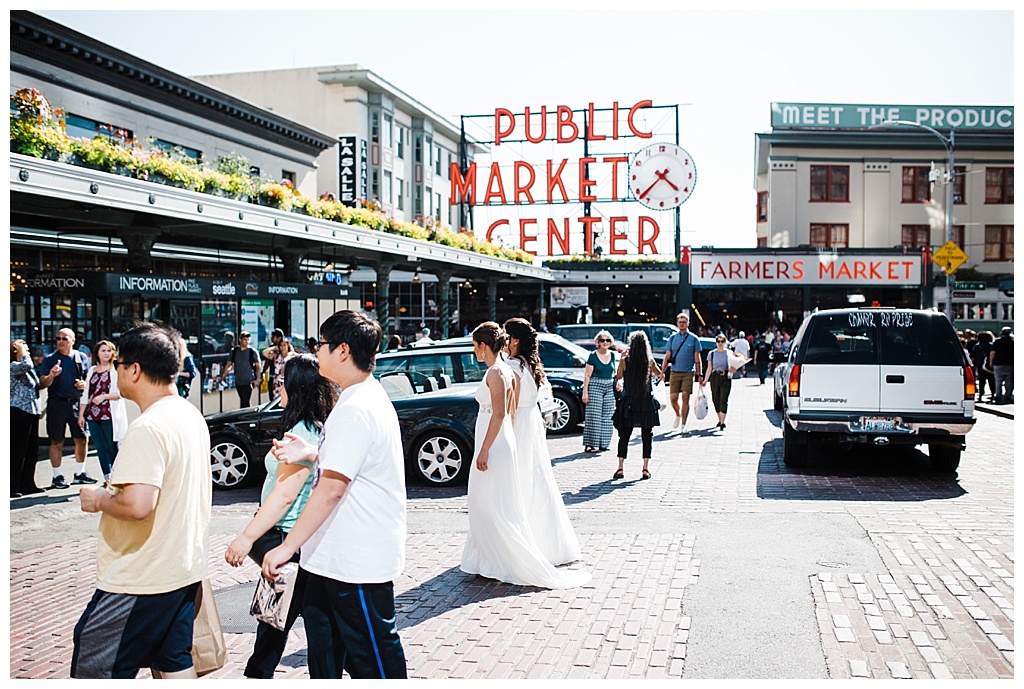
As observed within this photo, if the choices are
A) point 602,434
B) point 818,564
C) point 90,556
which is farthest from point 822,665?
point 602,434

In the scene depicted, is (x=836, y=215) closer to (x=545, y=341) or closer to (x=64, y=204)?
(x=545, y=341)

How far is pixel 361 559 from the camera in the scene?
12.1 feet

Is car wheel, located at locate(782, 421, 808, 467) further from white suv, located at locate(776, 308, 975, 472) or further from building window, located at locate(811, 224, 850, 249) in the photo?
building window, located at locate(811, 224, 850, 249)

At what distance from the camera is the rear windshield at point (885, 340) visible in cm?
1083

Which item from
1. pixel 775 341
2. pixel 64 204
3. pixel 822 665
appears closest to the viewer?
pixel 822 665

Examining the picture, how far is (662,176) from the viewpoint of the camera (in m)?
33.0

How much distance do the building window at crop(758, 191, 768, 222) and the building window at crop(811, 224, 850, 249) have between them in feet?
9.44

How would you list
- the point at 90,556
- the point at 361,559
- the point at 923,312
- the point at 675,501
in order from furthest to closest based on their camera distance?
1. the point at 923,312
2. the point at 675,501
3. the point at 90,556
4. the point at 361,559

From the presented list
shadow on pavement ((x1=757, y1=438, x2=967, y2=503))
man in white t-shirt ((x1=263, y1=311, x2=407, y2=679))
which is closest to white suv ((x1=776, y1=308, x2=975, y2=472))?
shadow on pavement ((x1=757, y1=438, x2=967, y2=503))

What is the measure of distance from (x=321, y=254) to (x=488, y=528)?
614 inches

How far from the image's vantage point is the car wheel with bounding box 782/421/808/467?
36.8 feet

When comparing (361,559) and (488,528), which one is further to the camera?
(488,528)

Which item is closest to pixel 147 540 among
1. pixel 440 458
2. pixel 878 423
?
pixel 440 458

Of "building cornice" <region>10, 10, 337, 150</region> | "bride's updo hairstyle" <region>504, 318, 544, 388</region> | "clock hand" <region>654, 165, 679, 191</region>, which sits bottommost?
"bride's updo hairstyle" <region>504, 318, 544, 388</region>
